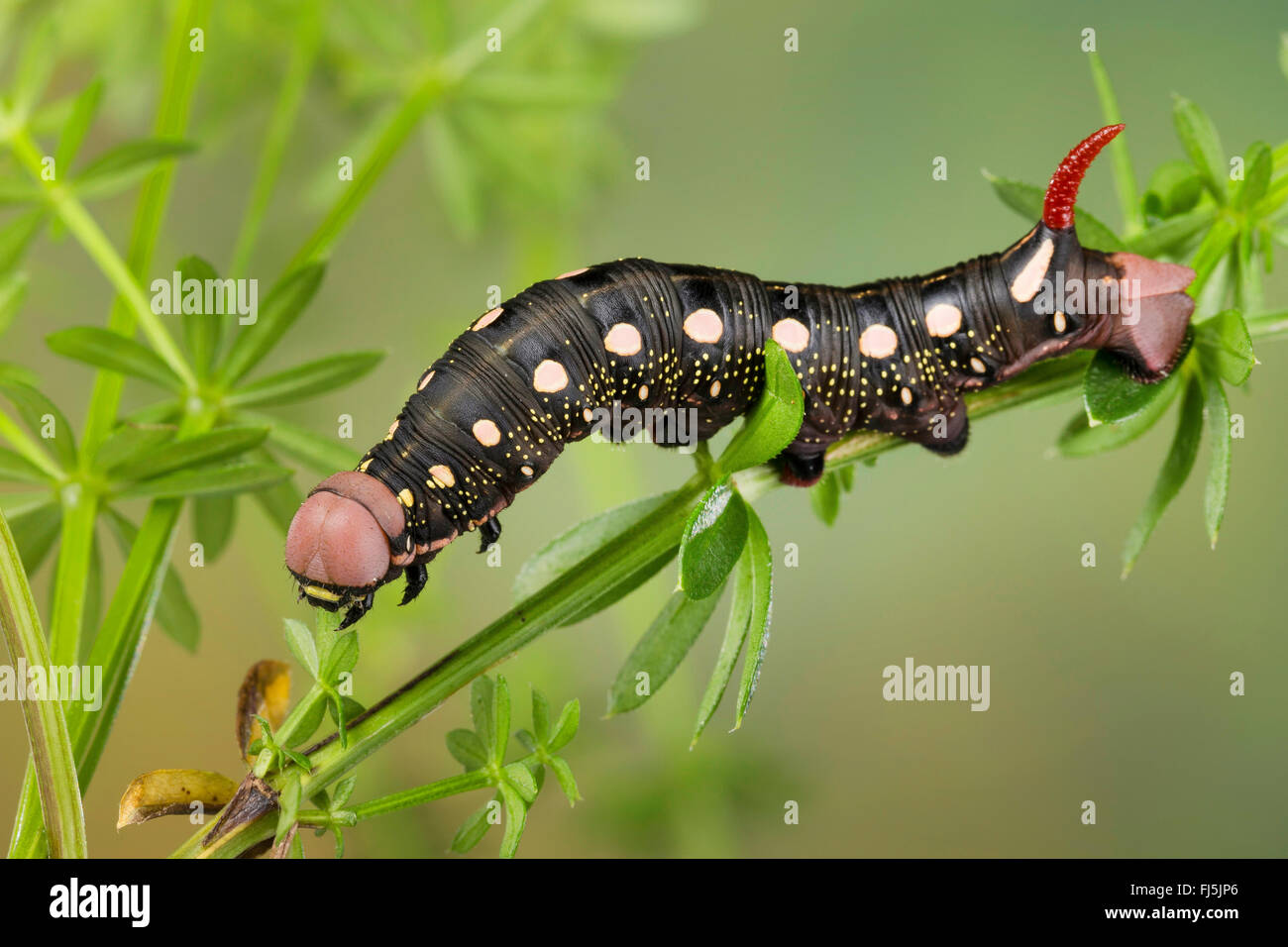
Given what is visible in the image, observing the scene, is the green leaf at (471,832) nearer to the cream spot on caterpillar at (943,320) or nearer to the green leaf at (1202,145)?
the cream spot on caterpillar at (943,320)

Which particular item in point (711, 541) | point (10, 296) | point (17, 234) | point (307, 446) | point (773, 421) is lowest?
point (711, 541)

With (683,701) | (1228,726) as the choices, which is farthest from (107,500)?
(1228,726)

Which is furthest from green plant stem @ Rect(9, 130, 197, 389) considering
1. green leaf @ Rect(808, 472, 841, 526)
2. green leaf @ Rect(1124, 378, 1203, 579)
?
green leaf @ Rect(1124, 378, 1203, 579)

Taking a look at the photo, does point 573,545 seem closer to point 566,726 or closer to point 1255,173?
point 566,726

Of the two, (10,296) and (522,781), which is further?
(10,296)

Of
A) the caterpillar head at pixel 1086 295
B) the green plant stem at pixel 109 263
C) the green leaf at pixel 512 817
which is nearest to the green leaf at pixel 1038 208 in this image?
the caterpillar head at pixel 1086 295

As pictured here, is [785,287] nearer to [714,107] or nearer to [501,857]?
[501,857]

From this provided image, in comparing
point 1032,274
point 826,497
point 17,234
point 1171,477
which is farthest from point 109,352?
point 1171,477
